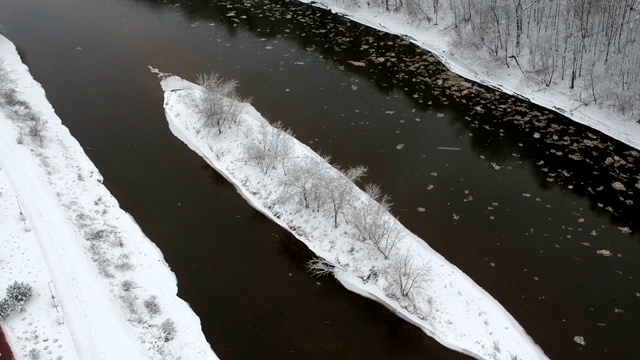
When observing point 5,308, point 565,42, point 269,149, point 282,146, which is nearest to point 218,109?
point 269,149

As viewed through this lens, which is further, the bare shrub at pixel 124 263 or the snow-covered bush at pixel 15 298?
the bare shrub at pixel 124 263

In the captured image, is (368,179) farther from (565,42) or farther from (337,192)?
(565,42)

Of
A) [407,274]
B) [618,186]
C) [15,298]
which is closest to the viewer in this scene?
[15,298]

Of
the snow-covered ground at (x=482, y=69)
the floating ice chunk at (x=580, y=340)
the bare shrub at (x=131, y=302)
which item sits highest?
the bare shrub at (x=131, y=302)

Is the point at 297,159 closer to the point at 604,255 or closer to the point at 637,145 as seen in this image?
the point at 604,255

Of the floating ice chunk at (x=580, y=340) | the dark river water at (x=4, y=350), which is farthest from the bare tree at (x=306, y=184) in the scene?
the dark river water at (x=4, y=350)

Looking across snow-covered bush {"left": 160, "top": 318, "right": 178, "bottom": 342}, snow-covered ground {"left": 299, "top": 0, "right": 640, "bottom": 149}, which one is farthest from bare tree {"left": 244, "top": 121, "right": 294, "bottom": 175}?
snow-covered ground {"left": 299, "top": 0, "right": 640, "bottom": 149}

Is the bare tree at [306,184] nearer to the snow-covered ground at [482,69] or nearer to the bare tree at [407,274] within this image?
the bare tree at [407,274]
